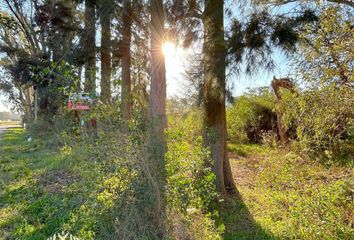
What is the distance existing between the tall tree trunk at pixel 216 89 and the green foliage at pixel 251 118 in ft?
16.8

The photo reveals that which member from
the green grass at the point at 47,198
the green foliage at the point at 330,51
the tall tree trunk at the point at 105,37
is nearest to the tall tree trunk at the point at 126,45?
the tall tree trunk at the point at 105,37

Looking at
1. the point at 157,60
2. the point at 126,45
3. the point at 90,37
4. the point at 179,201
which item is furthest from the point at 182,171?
the point at 90,37

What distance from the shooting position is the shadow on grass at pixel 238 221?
2945mm

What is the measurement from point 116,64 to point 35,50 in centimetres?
598

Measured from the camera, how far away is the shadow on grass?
295cm

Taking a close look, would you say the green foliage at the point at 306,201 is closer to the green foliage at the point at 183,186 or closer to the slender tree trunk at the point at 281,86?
the green foliage at the point at 183,186

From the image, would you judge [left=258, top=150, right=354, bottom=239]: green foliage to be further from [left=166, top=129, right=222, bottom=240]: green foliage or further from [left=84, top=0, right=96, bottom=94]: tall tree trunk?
[left=84, top=0, right=96, bottom=94]: tall tree trunk

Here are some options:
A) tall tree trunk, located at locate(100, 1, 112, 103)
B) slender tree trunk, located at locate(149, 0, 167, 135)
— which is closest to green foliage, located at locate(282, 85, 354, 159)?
slender tree trunk, located at locate(149, 0, 167, 135)

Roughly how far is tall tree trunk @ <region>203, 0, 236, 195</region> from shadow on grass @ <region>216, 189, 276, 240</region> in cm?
26

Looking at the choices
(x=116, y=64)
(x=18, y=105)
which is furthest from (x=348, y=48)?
(x=18, y=105)

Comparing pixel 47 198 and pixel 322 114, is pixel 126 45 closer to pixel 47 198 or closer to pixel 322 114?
pixel 47 198

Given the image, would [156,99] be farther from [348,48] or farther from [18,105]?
[18,105]

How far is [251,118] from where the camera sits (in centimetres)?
920

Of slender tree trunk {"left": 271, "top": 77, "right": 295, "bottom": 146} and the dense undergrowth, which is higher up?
slender tree trunk {"left": 271, "top": 77, "right": 295, "bottom": 146}
